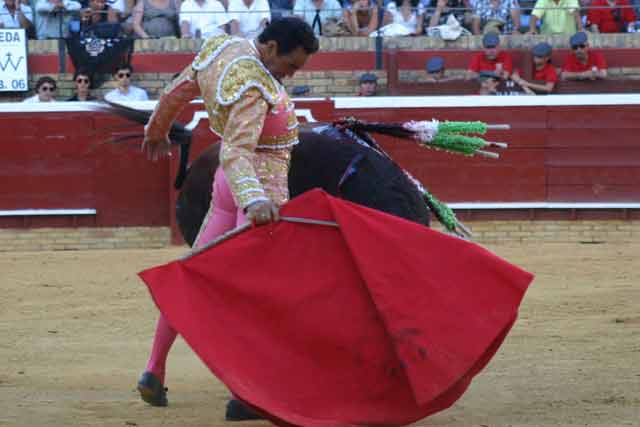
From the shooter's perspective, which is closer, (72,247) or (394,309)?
(394,309)

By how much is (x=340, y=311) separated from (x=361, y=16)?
6955mm

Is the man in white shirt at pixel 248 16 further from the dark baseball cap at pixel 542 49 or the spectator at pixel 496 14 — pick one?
the dark baseball cap at pixel 542 49

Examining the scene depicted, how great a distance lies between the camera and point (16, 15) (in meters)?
9.67

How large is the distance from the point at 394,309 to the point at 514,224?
604 cm

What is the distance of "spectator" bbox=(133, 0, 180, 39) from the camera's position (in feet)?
32.0

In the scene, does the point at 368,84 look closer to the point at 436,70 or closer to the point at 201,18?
the point at 436,70

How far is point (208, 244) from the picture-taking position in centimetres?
329

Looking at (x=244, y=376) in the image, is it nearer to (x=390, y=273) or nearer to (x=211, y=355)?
(x=211, y=355)

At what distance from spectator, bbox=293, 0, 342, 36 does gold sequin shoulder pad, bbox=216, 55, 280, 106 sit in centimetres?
631

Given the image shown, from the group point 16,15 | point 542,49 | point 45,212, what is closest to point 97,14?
point 16,15

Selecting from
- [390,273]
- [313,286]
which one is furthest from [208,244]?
[390,273]

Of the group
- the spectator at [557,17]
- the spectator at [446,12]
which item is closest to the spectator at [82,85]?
the spectator at [446,12]

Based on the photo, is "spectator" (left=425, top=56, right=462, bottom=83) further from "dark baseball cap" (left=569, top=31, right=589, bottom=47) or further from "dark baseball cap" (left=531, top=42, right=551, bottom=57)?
"dark baseball cap" (left=569, top=31, right=589, bottom=47)

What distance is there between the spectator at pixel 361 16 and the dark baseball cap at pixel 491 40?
105 cm
